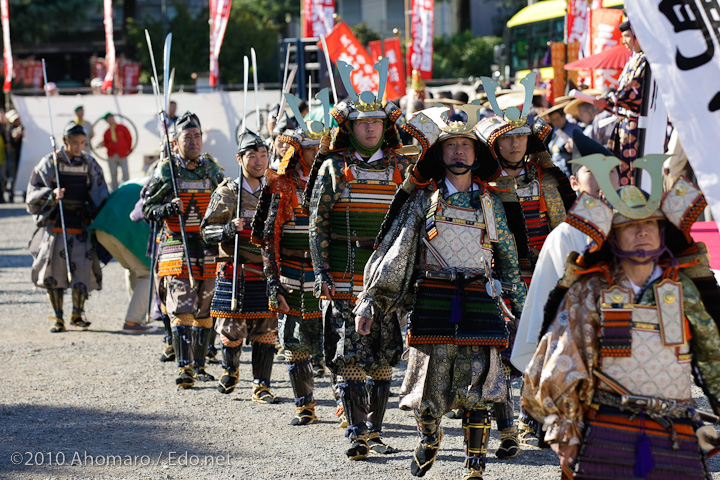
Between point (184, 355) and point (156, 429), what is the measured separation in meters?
1.40

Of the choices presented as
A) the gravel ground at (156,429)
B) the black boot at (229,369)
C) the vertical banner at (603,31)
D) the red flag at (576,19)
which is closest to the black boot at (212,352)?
the gravel ground at (156,429)

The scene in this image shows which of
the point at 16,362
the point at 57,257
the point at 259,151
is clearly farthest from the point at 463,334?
the point at 57,257

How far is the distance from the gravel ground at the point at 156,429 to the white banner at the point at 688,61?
245 centimetres

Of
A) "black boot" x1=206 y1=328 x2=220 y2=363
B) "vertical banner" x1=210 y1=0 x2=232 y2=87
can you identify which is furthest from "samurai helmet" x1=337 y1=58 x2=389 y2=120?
"vertical banner" x1=210 y1=0 x2=232 y2=87

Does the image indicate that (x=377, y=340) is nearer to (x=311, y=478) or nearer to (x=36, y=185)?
(x=311, y=478)

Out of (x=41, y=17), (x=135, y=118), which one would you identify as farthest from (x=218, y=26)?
(x=41, y=17)

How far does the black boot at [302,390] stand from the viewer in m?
6.75

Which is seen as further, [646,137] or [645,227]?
[646,137]

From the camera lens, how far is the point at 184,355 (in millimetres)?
7953

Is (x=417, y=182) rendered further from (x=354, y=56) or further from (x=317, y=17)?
(x=317, y=17)

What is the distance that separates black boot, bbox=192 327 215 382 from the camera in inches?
317

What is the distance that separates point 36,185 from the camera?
10570 millimetres

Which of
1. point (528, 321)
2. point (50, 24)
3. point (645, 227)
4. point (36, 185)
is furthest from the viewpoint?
point (50, 24)

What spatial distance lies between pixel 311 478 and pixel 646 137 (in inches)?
145
